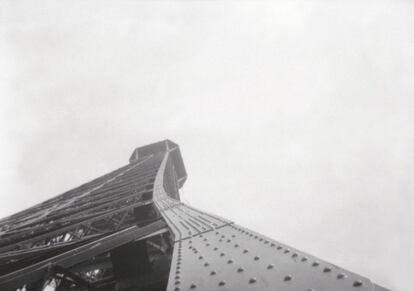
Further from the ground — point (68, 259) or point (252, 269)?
point (68, 259)

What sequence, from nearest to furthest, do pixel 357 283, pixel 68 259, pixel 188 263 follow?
pixel 357 283
pixel 188 263
pixel 68 259

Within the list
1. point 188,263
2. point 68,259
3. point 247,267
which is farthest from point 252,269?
point 68,259

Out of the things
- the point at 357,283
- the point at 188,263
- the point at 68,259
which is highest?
the point at 68,259

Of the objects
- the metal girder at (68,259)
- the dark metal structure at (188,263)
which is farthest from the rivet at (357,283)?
the metal girder at (68,259)

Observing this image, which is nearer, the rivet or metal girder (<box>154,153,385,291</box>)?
the rivet

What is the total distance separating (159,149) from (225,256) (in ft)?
93.8

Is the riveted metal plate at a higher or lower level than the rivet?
higher

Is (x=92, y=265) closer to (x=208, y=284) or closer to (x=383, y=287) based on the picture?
(x=208, y=284)

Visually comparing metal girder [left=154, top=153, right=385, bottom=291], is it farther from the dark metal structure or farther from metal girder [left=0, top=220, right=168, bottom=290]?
metal girder [left=0, top=220, right=168, bottom=290]

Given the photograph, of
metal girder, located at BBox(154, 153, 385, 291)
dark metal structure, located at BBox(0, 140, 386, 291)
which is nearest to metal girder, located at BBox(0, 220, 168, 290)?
dark metal structure, located at BBox(0, 140, 386, 291)

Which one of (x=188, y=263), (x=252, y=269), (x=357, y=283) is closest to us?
(x=357, y=283)

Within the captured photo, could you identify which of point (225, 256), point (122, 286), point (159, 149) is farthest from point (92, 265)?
point (159, 149)

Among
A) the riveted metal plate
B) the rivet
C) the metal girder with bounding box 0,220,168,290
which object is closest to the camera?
the rivet

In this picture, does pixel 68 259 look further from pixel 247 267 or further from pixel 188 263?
pixel 247 267
